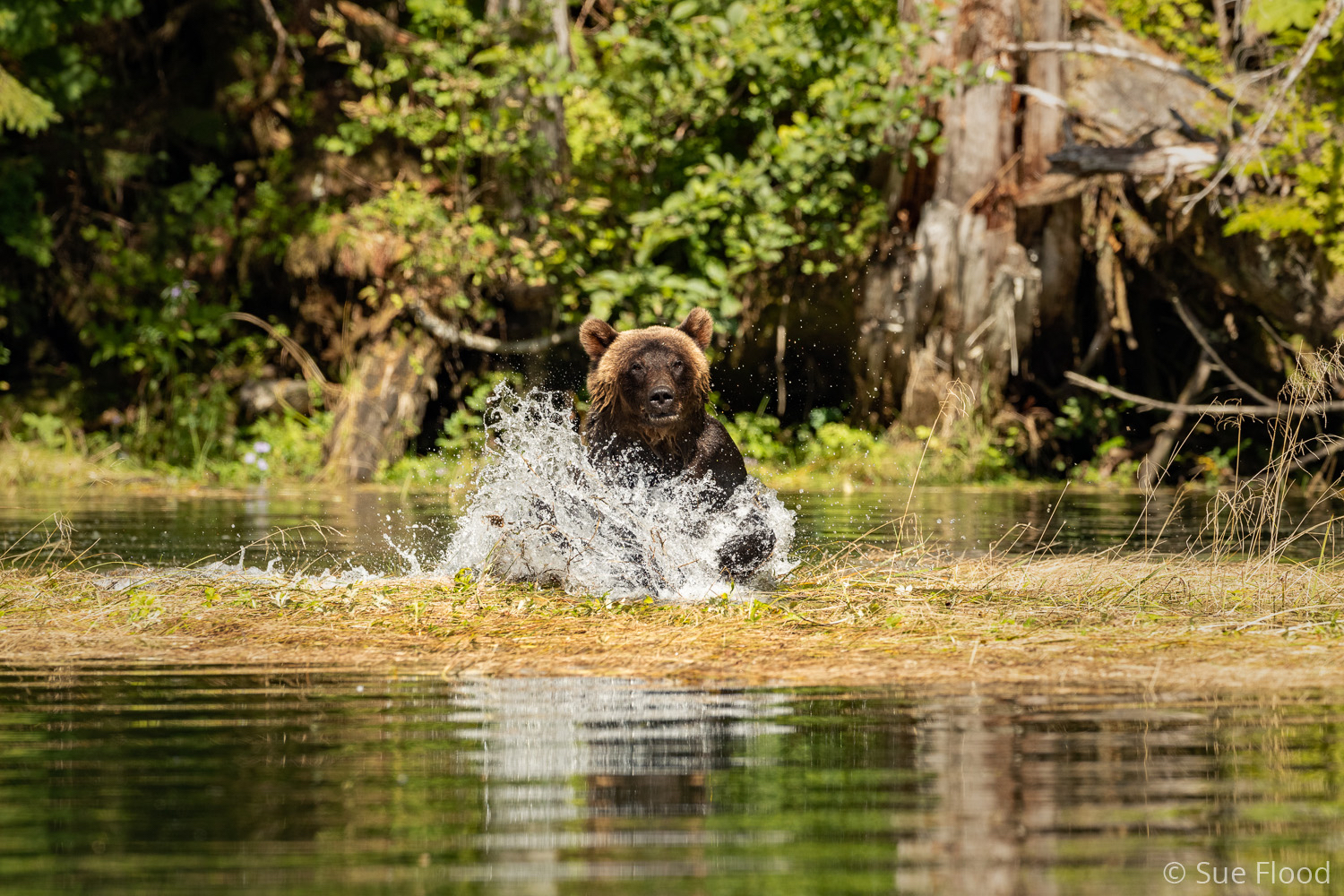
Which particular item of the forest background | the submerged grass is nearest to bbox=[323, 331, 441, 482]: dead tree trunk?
the forest background

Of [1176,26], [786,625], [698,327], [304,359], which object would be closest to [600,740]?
→ [786,625]

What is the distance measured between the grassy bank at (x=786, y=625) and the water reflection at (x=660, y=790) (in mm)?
575

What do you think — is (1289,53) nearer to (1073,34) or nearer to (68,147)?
(1073,34)

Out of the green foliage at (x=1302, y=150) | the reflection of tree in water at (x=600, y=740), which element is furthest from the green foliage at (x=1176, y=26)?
the reflection of tree in water at (x=600, y=740)

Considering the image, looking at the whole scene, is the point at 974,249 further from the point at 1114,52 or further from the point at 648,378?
the point at 648,378

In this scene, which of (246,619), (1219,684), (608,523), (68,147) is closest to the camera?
(1219,684)

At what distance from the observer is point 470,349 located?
1836cm

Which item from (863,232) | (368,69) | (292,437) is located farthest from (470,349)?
(863,232)

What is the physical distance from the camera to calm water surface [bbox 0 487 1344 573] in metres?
8.84

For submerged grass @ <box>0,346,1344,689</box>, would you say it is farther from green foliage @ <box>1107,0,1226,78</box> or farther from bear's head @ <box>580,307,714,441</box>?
green foliage @ <box>1107,0,1226,78</box>

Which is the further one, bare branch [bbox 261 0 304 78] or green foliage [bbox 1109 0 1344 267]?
bare branch [bbox 261 0 304 78]

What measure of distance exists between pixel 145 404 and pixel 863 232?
9.20 meters

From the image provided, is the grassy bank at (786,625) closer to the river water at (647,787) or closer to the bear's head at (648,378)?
the river water at (647,787)

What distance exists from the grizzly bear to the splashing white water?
0.07 meters
